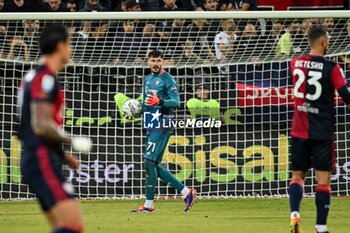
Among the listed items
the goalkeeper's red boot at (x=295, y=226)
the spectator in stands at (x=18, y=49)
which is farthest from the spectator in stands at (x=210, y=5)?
the goalkeeper's red boot at (x=295, y=226)

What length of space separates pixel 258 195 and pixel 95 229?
5.37 m

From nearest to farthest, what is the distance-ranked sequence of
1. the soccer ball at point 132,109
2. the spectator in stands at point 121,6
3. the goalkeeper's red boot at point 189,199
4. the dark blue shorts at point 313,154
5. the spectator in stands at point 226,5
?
1. the dark blue shorts at point 313,154
2. the goalkeeper's red boot at point 189,199
3. the soccer ball at point 132,109
4. the spectator in stands at point 121,6
5. the spectator in stands at point 226,5

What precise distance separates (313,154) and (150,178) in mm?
4101

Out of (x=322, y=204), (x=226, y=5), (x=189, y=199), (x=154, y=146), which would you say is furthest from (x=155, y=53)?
(x=226, y=5)

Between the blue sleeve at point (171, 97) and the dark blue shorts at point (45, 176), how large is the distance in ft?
22.1

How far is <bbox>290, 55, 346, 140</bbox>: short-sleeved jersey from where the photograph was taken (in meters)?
10.5

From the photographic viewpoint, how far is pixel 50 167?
7.38 meters

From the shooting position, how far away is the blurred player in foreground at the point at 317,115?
10.5m

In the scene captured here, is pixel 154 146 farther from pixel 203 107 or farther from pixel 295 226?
pixel 295 226

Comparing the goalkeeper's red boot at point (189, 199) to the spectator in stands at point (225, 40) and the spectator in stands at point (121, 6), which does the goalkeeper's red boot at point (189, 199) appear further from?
the spectator in stands at point (121, 6)

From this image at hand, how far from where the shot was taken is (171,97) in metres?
14.3

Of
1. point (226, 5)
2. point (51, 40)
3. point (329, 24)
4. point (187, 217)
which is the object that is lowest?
point (187, 217)

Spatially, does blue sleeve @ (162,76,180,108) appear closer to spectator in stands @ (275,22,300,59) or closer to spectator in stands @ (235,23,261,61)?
spectator in stands @ (235,23,261,61)

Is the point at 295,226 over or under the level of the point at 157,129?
under
